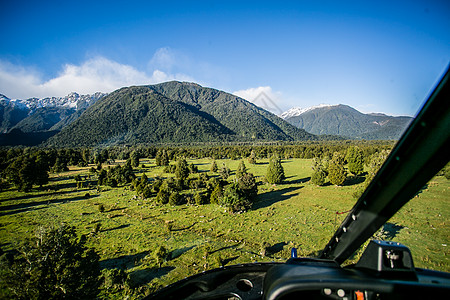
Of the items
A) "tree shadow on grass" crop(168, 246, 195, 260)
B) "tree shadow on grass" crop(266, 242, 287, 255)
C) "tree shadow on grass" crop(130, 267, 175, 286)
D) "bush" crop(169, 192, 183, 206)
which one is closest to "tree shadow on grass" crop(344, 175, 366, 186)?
"tree shadow on grass" crop(266, 242, 287, 255)

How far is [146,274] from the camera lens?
12.3 m

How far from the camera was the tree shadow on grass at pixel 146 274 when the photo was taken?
11669mm

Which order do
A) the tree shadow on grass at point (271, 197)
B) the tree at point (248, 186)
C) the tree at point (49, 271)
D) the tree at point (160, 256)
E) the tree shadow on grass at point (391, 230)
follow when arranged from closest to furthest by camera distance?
the tree shadow on grass at point (391, 230), the tree at point (49, 271), the tree at point (160, 256), the tree shadow on grass at point (271, 197), the tree at point (248, 186)

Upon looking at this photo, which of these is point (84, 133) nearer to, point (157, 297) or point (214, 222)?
point (214, 222)

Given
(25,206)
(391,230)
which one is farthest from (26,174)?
(391,230)

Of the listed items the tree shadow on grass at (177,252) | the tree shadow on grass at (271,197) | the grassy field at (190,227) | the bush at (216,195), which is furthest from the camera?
the bush at (216,195)

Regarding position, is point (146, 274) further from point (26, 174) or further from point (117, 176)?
point (26, 174)

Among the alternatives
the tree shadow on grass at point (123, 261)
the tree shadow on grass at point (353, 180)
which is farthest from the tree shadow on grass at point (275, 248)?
the tree shadow on grass at point (353, 180)

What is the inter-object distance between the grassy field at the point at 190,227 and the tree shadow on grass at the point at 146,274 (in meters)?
0.05

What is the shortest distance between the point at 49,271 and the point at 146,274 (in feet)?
20.3

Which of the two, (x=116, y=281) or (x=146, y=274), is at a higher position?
(x=116, y=281)

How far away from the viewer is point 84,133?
7771 inches

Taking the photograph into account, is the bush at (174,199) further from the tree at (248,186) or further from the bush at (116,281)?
the bush at (116,281)

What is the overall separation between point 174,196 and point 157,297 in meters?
26.1
